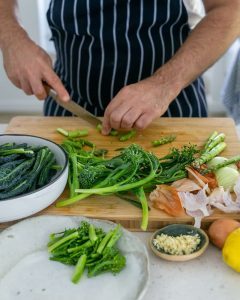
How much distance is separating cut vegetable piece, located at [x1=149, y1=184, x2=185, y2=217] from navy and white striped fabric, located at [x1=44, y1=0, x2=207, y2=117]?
2.08 ft

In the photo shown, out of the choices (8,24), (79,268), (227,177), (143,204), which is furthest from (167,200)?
(8,24)

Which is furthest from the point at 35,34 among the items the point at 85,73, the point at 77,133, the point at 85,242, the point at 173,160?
the point at 85,242

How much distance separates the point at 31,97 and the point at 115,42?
6.02 ft

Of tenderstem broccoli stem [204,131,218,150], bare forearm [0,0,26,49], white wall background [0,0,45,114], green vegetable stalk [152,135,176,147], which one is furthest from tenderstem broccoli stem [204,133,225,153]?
white wall background [0,0,45,114]

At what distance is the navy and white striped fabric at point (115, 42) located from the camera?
162 centimetres

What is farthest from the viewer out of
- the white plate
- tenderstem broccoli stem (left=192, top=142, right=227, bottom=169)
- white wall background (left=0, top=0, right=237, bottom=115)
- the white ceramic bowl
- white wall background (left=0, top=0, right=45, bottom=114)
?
white wall background (left=0, top=0, right=45, bottom=114)

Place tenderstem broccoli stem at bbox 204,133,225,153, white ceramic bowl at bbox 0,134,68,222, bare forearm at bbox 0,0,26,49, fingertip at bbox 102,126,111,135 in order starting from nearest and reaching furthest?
white ceramic bowl at bbox 0,134,68,222
tenderstem broccoli stem at bbox 204,133,225,153
fingertip at bbox 102,126,111,135
bare forearm at bbox 0,0,26,49

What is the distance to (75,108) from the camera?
146 centimetres

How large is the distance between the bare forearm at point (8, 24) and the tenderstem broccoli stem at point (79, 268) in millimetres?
884

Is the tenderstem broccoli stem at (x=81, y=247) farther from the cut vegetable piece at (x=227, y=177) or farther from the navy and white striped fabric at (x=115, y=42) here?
the navy and white striped fabric at (x=115, y=42)

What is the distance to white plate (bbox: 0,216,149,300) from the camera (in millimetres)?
881

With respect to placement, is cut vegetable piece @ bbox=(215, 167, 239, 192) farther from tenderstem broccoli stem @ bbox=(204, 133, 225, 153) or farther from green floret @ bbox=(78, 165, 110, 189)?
green floret @ bbox=(78, 165, 110, 189)

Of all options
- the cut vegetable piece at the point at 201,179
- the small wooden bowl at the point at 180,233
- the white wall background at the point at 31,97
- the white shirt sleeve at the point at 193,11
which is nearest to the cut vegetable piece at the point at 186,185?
the cut vegetable piece at the point at 201,179

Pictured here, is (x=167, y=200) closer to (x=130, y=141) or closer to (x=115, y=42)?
(x=130, y=141)
